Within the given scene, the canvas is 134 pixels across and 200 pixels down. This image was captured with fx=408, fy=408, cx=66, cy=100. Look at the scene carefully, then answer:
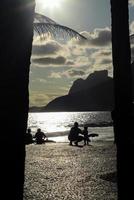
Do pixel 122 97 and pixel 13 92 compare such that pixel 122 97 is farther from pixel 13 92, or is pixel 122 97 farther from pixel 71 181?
pixel 13 92

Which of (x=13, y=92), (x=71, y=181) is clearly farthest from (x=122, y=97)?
(x=13, y=92)

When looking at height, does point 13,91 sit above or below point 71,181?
above

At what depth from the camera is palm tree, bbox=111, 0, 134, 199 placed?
720cm

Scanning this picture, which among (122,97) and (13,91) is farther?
(122,97)

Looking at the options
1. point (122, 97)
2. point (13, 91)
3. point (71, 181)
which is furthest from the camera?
point (71, 181)

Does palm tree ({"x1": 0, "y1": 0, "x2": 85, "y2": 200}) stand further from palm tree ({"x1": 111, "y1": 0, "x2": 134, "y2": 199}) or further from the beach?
the beach

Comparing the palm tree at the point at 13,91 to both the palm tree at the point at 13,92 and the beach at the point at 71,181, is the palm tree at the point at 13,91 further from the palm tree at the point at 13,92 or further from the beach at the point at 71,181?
the beach at the point at 71,181

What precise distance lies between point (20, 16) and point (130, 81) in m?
5.15

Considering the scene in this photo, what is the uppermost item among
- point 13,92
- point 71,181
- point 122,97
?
point 122,97

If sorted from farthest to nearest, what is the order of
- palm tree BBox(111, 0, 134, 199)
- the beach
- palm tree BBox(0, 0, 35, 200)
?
the beach → palm tree BBox(111, 0, 134, 199) → palm tree BBox(0, 0, 35, 200)

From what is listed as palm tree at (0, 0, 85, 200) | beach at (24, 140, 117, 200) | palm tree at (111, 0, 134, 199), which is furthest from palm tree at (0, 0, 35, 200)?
beach at (24, 140, 117, 200)

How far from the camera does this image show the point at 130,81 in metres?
7.54

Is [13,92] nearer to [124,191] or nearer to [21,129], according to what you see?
[21,129]

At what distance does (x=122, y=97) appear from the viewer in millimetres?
7320
